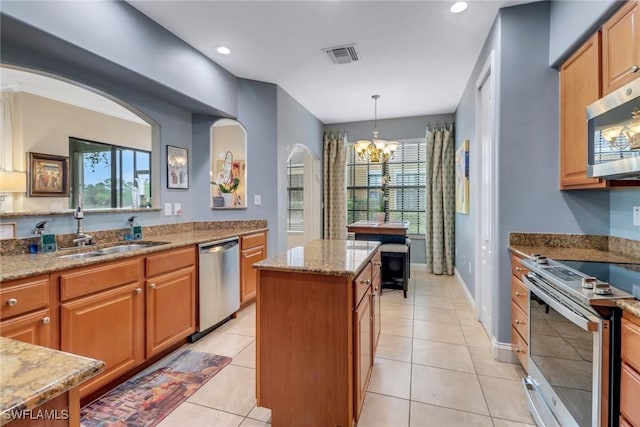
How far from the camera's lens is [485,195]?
9.48 ft

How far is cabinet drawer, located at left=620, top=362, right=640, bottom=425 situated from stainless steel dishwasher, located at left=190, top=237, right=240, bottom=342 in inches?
110

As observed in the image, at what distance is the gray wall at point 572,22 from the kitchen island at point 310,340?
6.61 feet

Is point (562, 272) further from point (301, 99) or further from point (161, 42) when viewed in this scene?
point (301, 99)

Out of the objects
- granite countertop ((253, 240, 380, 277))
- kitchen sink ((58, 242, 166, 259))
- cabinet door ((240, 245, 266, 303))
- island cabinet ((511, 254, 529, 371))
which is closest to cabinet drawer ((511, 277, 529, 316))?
island cabinet ((511, 254, 529, 371))

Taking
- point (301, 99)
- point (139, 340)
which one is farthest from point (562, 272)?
point (301, 99)

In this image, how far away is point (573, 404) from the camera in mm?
1410

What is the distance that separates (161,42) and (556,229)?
360cm

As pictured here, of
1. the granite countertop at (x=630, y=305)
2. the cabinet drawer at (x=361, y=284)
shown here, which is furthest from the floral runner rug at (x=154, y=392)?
the granite countertop at (x=630, y=305)

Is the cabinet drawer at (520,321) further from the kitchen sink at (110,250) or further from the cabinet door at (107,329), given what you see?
the kitchen sink at (110,250)

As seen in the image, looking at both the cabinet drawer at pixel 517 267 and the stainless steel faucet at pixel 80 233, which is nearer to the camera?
the cabinet drawer at pixel 517 267

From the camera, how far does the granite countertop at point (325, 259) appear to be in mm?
1591

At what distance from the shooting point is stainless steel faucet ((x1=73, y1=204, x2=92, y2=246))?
2.32m

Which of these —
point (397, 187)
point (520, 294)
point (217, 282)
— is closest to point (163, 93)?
point (217, 282)

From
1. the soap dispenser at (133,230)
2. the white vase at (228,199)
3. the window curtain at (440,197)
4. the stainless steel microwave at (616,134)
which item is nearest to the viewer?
the stainless steel microwave at (616,134)
